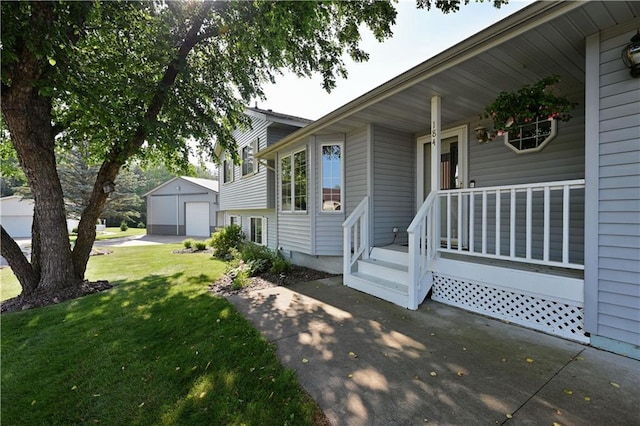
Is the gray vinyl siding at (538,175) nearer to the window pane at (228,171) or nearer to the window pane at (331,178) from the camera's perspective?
the window pane at (331,178)

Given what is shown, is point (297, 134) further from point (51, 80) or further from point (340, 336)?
point (340, 336)

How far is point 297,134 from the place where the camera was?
6988 millimetres

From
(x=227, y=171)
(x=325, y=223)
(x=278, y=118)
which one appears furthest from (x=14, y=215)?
(x=325, y=223)

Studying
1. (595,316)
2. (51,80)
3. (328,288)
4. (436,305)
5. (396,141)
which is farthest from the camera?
(396,141)

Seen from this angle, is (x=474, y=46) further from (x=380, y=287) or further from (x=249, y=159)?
(x=249, y=159)

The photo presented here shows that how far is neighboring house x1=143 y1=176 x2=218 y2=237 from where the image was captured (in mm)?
20656

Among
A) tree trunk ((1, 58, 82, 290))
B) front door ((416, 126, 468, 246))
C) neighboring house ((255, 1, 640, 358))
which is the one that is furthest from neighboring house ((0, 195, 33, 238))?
front door ((416, 126, 468, 246))

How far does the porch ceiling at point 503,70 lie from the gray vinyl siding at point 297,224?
6.63 feet

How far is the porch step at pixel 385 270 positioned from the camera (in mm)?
4699

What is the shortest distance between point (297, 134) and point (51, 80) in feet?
15.2

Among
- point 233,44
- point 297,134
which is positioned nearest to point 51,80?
point 233,44

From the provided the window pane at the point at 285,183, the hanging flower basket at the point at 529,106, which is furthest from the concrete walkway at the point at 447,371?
the window pane at the point at 285,183

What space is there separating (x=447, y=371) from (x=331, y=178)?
4914mm

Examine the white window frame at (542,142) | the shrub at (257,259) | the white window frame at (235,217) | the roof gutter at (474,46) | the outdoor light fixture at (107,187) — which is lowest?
the shrub at (257,259)
